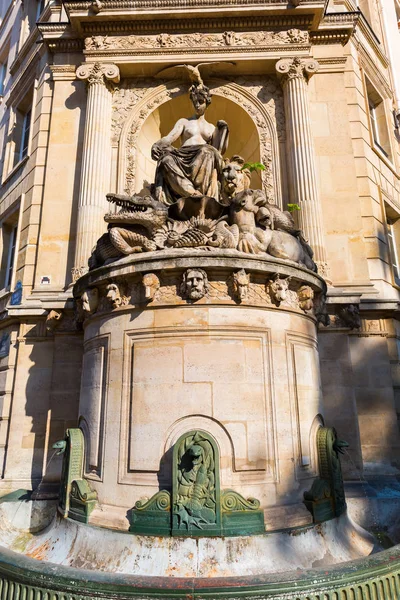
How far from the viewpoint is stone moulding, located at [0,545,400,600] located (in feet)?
11.9

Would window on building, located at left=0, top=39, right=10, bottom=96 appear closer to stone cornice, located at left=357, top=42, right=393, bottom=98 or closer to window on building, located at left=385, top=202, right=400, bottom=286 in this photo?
stone cornice, located at left=357, top=42, right=393, bottom=98

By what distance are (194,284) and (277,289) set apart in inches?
44.5

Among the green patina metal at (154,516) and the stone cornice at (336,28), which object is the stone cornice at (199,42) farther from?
the green patina metal at (154,516)

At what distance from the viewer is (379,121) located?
1412cm

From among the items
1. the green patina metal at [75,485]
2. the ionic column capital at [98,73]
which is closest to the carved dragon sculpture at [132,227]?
the green patina metal at [75,485]

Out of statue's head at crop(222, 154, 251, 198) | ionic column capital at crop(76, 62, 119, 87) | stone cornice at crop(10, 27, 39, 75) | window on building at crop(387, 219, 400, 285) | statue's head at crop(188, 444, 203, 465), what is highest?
stone cornice at crop(10, 27, 39, 75)

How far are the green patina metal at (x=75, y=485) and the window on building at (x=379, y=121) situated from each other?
12433 mm

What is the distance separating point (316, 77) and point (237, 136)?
2.46 metres

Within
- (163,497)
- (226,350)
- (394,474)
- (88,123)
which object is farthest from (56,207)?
(394,474)

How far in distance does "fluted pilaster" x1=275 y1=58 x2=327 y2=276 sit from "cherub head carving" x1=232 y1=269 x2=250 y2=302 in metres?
4.49

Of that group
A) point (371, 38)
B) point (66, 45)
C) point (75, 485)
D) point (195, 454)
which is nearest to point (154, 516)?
point (195, 454)

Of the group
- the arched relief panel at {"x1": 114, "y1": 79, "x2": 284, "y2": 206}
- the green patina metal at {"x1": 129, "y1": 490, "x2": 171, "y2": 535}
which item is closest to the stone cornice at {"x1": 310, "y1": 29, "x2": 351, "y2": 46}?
the arched relief panel at {"x1": 114, "y1": 79, "x2": 284, "y2": 206}

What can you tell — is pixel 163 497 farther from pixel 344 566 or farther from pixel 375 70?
pixel 375 70

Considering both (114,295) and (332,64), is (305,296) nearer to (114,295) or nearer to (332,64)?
(114,295)
